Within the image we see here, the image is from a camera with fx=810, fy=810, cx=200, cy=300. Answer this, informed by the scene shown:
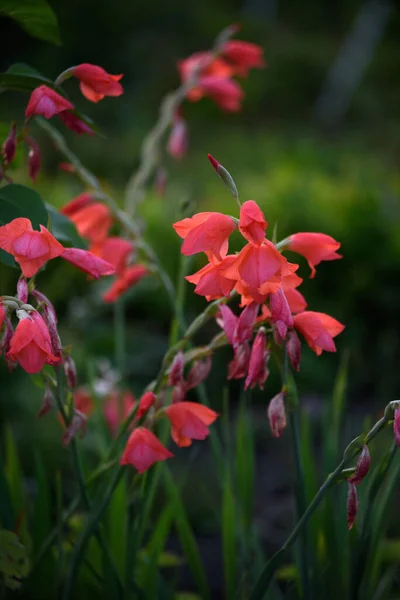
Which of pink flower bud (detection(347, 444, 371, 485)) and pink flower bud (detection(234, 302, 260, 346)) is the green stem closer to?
pink flower bud (detection(347, 444, 371, 485))

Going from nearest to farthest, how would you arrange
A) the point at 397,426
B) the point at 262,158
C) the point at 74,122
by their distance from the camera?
the point at 397,426 → the point at 74,122 → the point at 262,158

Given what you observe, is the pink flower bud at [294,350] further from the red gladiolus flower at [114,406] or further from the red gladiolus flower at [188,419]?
the red gladiolus flower at [114,406]

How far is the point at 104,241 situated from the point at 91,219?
39mm

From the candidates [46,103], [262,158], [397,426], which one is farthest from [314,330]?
[262,158]

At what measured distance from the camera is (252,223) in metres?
0.72

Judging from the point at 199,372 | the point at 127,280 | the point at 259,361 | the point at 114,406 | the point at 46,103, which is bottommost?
the point at 114,406

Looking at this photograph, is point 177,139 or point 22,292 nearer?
point 22,292

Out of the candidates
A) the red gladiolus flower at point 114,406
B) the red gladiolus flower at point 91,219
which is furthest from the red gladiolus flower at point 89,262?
the red gladiolus flower at point 114,406

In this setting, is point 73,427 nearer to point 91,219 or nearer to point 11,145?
point 11,145

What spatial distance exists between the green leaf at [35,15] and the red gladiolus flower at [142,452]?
477 mm

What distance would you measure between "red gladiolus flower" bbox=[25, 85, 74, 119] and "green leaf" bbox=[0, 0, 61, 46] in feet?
0.52

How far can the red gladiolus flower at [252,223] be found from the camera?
2.36 ft

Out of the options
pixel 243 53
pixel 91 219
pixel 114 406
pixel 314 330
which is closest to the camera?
pixel 314 330

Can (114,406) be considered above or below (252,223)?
below
